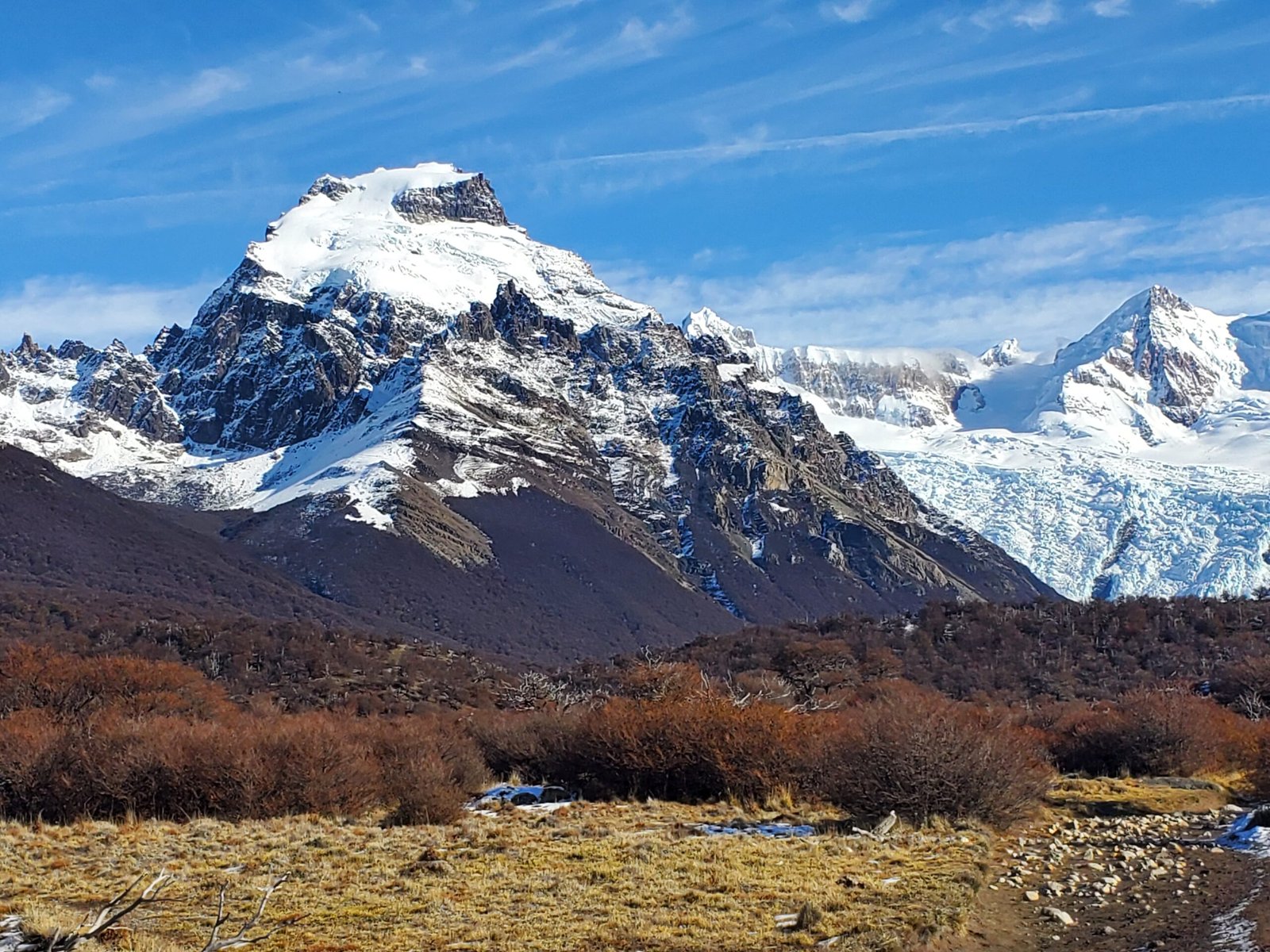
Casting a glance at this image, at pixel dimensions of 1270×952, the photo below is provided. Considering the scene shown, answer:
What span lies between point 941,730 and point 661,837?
8.26 metres

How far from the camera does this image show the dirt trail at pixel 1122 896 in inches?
856

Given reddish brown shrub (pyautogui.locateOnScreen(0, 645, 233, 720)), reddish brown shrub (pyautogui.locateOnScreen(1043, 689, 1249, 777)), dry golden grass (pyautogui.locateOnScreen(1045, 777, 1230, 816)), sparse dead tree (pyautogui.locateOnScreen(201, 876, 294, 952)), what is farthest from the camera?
reddish brown shrub (pyautogui.locateOnScreen(0, 645, 233, 720))

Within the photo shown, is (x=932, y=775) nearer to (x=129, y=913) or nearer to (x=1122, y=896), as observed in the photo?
(x=1122, y=896)

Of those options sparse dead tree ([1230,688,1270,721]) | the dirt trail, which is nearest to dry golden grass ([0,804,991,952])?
the dirt trail

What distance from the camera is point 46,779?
3906 cm

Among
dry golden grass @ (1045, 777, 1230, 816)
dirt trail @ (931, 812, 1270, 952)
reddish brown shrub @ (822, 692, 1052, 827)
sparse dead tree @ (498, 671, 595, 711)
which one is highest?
reddish brown shrub @ (822, 692, 1052, 827)

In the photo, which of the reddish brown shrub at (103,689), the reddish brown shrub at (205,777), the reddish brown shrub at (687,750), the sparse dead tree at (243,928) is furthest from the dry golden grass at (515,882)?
the reddish brown shrub at (103,689)

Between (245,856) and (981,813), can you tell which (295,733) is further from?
(981,813)

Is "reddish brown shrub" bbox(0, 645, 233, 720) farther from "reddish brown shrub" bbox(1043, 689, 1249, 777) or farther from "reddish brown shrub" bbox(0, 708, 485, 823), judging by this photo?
"reddish brown shrub" bbox(1043, 689, 1249, 777)

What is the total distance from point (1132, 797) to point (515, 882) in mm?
24971

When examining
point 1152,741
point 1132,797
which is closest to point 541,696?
point 1152,741

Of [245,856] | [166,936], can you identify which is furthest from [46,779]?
[166,936]

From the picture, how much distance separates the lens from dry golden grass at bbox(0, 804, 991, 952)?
21.4m

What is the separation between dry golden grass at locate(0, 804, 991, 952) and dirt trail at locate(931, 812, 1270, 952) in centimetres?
81
